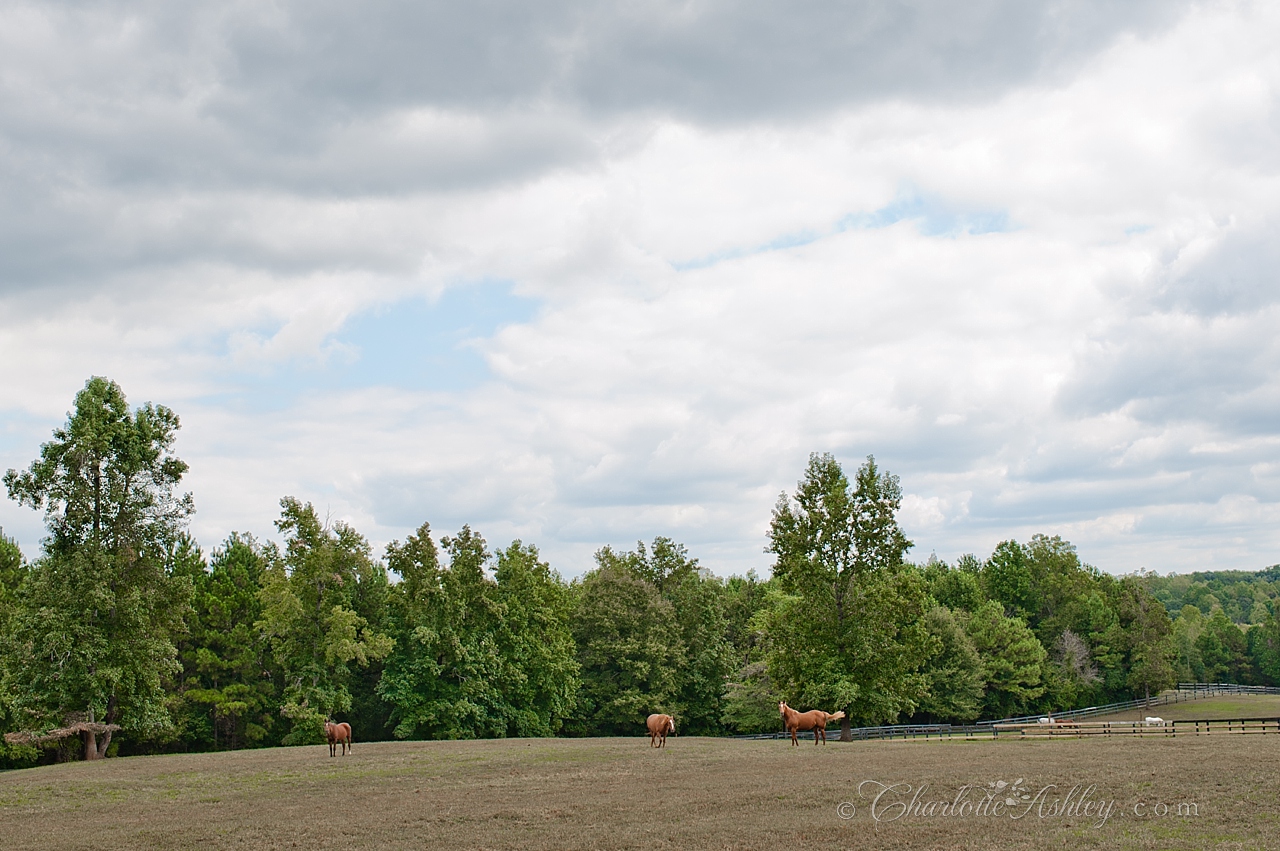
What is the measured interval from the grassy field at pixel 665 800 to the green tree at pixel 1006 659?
49.8m

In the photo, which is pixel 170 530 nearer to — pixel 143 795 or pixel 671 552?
pixel 143 795

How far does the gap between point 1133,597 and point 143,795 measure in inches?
3686

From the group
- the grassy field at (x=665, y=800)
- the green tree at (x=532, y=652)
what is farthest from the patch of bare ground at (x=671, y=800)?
the green tree at (x=532, y=652)

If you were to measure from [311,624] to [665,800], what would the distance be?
1874 inches

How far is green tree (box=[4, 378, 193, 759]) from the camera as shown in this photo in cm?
4500

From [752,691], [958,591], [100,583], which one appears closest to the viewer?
[100,583]

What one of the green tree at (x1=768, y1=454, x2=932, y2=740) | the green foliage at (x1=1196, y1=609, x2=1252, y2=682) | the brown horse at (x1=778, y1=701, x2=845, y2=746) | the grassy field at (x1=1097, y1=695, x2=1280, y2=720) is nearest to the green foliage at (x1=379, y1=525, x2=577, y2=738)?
the green tree at (x1=768, y1=454, x2=932, y2=740)

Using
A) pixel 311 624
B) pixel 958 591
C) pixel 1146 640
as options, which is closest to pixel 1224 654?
pixel 1146 640

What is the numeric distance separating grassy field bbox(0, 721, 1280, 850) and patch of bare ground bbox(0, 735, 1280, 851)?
0.07 m

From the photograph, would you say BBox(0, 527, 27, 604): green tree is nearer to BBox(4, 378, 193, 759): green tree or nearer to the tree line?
the tree line

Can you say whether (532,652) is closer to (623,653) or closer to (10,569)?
(623,653)

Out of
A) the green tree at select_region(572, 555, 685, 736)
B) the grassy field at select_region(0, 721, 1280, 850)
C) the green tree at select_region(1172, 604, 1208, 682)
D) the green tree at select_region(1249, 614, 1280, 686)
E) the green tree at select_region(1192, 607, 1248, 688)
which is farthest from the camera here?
the green tree at select_region(1192, 607, 1248, 688)

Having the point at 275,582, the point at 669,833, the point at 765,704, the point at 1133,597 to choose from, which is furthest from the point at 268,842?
the point at 1133,597

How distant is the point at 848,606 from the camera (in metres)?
48.1
